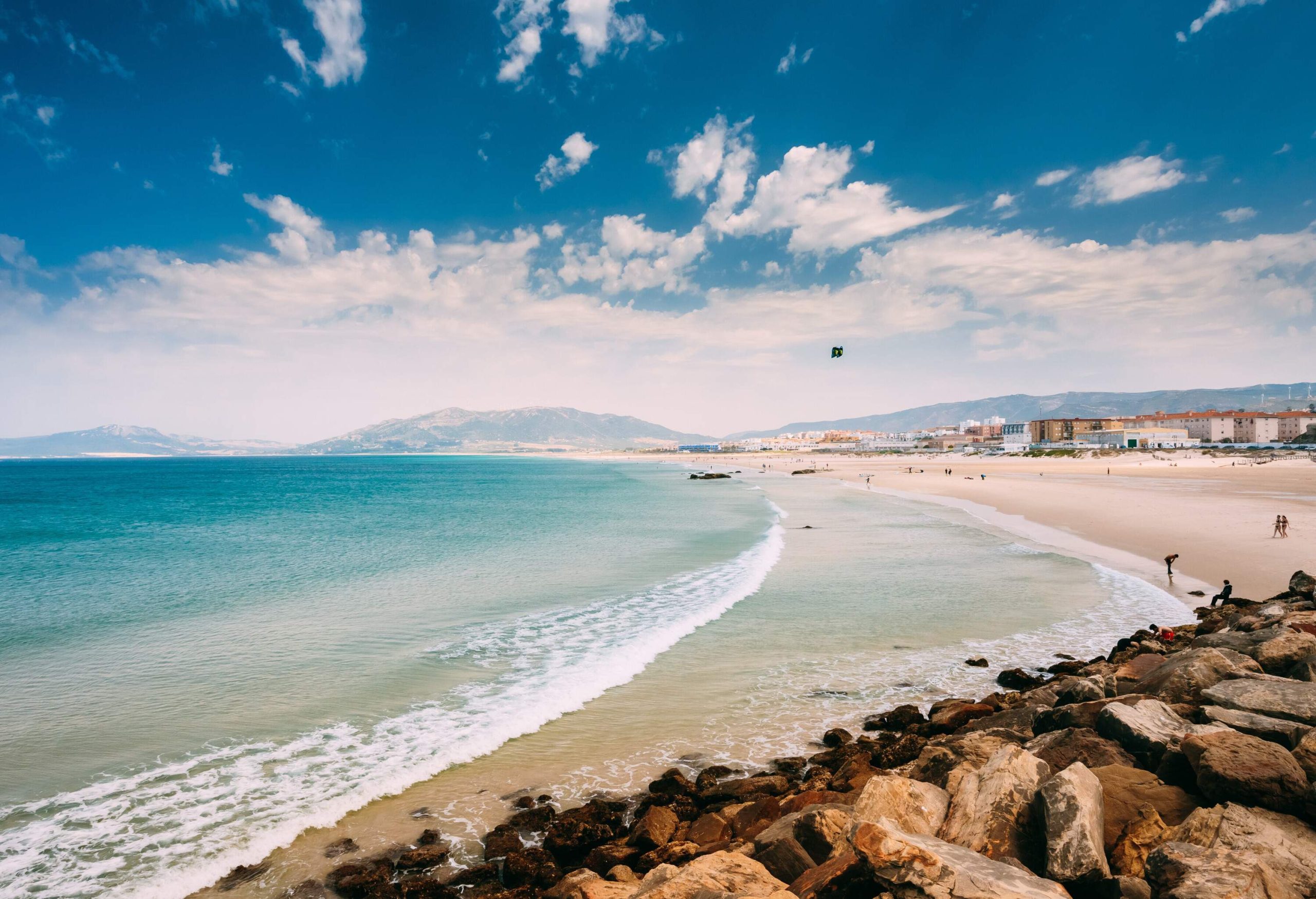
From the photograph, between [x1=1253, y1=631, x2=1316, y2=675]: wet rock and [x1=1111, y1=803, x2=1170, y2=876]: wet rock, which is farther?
[x1=1253, y1=631, x2=1316, y2=675]: wet rock

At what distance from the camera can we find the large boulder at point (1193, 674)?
22.4ft

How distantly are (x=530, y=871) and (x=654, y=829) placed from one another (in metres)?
1.11

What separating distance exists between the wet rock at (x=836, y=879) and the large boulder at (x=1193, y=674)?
15.9ft

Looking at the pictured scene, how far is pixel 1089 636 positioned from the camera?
1232cm

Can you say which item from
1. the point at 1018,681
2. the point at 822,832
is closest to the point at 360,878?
the point at 822,832

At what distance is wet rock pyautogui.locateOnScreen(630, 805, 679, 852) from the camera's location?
18.9 feet

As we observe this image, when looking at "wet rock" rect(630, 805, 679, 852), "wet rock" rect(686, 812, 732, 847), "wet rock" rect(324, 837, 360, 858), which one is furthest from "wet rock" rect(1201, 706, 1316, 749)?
"wet rock" rect(324, 837, 360, 858)

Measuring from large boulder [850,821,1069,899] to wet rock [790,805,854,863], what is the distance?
770mm

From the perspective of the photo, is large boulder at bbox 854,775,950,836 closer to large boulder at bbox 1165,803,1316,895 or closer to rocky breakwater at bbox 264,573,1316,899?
rocky breakwater at bbox 264,573,1316,899

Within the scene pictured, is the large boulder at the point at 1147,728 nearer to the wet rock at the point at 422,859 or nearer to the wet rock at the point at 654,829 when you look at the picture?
the wet rock at the point at 654,829

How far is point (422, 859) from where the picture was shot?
19.4 ft

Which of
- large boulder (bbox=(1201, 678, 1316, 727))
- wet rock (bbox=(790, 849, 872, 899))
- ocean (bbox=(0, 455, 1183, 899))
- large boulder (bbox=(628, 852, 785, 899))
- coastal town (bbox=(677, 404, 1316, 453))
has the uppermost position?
coastal town (bbox=(677, 404, 1316, 453))

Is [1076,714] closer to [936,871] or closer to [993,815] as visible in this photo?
[993,815]

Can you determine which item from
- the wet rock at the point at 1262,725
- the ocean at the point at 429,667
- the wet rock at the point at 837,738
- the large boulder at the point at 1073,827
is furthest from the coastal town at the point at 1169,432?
the large boulder at the point at 1073,827
